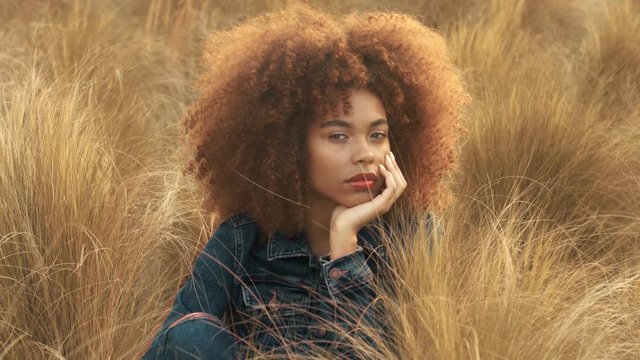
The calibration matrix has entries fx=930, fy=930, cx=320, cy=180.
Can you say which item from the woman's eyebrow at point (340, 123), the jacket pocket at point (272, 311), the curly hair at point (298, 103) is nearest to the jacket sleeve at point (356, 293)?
the jacket pocket at point (272, 311)

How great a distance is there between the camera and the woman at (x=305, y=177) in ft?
7.86

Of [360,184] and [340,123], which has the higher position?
[340,123]

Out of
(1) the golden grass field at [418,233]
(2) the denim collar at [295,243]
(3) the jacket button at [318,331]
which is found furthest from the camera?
(2) the denim collar at [295,243]

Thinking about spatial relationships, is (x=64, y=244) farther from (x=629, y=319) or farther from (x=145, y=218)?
(x=629, y=319)

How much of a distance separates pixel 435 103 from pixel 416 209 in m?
0.33

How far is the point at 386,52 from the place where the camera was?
2545mm

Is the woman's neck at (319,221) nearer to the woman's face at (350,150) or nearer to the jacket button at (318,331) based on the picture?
the woman's face at (350,150)

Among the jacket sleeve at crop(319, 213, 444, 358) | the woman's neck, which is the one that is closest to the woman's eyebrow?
the woman's neck

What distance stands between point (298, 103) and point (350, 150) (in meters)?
0.20

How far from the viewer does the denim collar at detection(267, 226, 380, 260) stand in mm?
2516

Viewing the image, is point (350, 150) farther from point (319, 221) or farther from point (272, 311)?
point (272, 311)

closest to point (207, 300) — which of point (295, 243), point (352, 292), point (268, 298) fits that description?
point (268, 298)

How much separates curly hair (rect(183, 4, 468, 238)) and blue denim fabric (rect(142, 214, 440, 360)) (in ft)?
0.30

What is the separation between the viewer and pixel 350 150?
95.7 inches
